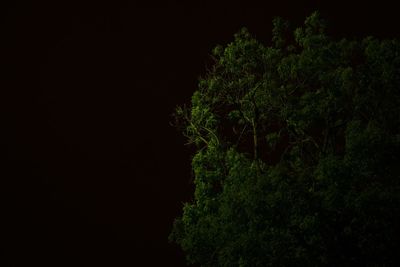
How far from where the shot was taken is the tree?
14234 millimetres

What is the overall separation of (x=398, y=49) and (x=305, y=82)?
2.53 meters

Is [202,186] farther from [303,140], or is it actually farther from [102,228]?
[102,228]

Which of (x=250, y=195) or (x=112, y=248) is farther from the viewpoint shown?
(x=112, y=248)

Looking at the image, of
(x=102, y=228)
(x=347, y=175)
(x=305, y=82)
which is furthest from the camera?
(x=102, y=228)

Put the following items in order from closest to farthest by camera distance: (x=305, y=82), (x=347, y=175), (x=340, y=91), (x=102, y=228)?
(x=347, y=175) → (x=340, y=91) → (x=305, y=82) → (x=102, y=228)

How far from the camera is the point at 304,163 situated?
16500mm

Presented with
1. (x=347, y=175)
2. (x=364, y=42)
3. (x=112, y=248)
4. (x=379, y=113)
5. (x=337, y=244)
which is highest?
(x=112, y=248)

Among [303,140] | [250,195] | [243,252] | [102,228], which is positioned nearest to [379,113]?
[303,140]

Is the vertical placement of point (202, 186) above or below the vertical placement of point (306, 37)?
below

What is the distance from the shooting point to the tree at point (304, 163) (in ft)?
46.7

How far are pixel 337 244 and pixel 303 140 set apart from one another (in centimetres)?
296

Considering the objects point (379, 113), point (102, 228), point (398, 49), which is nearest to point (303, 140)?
point (379, 113)

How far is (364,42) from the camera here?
15.3 metres

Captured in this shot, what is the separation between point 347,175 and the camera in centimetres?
1425
